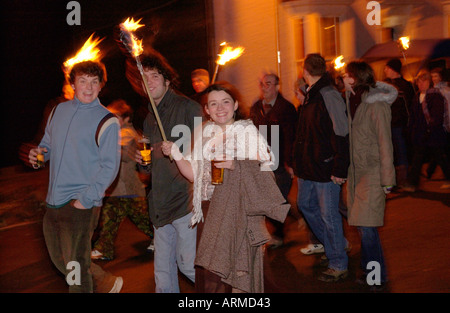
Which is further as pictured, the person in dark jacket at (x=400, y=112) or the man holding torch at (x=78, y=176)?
the person in dark jacket at (x=400, y=112)

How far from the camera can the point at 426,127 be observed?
33.8 ft

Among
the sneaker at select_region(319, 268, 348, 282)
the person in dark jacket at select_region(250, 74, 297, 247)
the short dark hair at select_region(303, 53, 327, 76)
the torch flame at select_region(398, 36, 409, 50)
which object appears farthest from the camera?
the torch flame at select_region(398, 36, 409, 50)

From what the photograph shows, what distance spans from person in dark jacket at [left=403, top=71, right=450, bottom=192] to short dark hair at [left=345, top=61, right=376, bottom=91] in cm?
500

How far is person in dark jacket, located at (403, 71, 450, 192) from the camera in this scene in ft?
33.4

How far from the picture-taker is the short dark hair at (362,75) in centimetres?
559

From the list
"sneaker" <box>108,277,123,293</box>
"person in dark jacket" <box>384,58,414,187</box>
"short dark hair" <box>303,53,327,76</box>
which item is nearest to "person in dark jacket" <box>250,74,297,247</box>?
"short dark hair" <box>303,53,327,76</box>

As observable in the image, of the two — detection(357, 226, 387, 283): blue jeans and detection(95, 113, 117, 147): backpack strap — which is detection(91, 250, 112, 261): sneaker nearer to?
detection(95, 113, 117, 147): backpack strap

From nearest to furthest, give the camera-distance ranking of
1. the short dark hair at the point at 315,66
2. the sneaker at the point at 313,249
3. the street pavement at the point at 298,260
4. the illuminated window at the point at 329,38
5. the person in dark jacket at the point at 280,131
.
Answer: the street pavement at the point at 298,260, the short dark hair at the point at 315,66, the sneaker at the point at 313,249, the person in dark jacket at the point at 280,131, the illuminated window at the point at 329,38

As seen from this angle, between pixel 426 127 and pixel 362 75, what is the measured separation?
5148mm

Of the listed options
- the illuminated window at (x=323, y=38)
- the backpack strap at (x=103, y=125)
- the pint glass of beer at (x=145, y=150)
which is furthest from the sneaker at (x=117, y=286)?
the illuminated window at (x=323, y=38)

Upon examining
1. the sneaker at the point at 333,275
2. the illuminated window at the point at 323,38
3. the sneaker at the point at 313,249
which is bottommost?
the sneaker at the point at 333,275

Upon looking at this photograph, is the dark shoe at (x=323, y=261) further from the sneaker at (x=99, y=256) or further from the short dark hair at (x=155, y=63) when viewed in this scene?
the short dark hair at (x=155, y=63)

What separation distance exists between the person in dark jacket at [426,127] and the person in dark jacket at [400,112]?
20 centimetres

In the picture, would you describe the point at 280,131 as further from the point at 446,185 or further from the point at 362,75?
the point at 446,185
